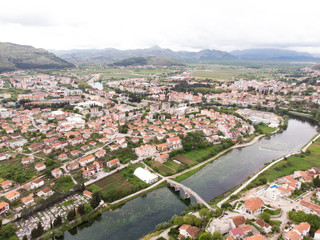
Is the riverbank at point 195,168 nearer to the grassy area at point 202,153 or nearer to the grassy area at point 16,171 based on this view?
the grassy area at point 202,153

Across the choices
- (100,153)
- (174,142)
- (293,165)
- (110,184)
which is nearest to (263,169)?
(293,165)

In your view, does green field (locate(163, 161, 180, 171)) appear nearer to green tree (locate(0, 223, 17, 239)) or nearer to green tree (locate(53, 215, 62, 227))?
green tree (locate(53, 215, 62, 227))

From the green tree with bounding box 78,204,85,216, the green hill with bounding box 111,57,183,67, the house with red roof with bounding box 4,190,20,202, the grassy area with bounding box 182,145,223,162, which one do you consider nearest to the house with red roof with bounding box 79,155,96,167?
the house with red roof with bounding box 4,190,20,202

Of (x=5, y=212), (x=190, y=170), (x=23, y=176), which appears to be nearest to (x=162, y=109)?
(x=190, y=170)

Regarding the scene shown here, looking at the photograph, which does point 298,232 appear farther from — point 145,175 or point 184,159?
point 184,159

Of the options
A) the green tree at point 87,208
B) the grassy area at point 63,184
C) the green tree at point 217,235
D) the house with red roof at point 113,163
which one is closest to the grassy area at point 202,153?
the house with red roof at point 113,163

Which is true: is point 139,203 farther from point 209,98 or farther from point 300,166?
point 209,98

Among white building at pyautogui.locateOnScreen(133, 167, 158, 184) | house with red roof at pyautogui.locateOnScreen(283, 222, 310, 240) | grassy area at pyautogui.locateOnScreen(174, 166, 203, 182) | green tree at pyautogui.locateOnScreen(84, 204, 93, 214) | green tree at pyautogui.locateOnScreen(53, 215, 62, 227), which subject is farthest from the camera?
grassy area at pyautogui.locateOnScreen(174, 166, 203, 182)
